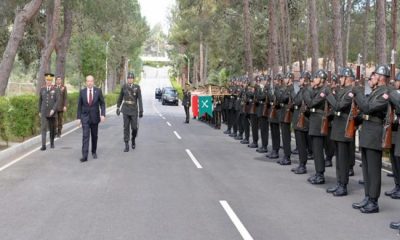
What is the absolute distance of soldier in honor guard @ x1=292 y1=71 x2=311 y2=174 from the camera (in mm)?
10844

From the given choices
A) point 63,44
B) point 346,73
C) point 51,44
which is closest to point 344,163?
point 346,73

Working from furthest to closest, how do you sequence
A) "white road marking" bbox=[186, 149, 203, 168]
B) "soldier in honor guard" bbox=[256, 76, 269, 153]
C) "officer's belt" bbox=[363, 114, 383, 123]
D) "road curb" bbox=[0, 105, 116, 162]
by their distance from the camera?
Result: "soldier in honor guard" bbox=[256, 76, 269, 153] < "road curb" bbox=[0, 105, 116, 162] < "white road marking" bbox=[186, 149, 203, 168] < "officer's belt" bbox=[363, 114, 383, 123]

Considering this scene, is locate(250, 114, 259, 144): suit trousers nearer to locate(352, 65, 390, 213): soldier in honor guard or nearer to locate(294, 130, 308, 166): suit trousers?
locate(294, 130, 308, 166): suit trousers

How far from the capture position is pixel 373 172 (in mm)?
7898

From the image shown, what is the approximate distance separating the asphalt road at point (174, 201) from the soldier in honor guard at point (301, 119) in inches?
18.4

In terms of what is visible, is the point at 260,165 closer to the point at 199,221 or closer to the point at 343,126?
the point at 343,126

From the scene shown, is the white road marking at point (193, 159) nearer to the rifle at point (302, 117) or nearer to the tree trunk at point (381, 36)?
the rifle at point (302, 117)

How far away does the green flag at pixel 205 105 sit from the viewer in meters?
25.7

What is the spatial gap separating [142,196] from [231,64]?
42700 millimetres

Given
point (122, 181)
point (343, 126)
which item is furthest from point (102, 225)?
point (343, 126)

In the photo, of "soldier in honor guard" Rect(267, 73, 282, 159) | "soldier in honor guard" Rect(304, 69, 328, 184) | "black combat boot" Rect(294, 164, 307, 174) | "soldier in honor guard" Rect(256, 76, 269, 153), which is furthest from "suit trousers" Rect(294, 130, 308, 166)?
"soldier in honor guard" Rect(256, 76, 269, 153)

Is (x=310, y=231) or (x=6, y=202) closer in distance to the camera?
(x=310, y=231)

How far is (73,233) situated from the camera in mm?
6418

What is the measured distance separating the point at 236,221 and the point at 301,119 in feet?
14.3
